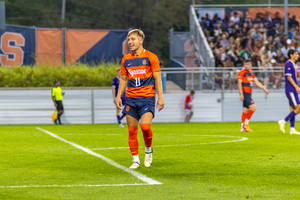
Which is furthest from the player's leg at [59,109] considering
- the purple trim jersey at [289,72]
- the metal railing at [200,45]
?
the purple trim jersey at [289,72]

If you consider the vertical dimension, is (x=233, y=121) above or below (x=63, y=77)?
below

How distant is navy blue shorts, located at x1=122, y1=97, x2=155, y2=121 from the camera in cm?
922

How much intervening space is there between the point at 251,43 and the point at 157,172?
2588 cm

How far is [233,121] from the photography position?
27.8 meters

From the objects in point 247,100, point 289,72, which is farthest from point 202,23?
point 289,72

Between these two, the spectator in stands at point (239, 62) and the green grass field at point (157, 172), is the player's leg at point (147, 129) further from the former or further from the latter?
the spectator in stands at point (239, 62)

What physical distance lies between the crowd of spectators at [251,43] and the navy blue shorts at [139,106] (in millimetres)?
18717

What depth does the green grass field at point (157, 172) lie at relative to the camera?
696 cm

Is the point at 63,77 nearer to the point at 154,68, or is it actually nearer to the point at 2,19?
the point at 2,19

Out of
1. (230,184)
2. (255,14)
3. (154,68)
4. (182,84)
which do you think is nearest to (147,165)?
(154,68)

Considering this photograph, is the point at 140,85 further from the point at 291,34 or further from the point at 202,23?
the point at 291,34

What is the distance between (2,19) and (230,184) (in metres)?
13.1

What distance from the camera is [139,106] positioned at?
30.3 feet

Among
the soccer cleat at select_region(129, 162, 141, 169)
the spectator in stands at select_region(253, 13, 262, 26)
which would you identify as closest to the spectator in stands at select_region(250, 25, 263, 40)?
the spectator in stands at select_region(253, 13, 262, 26)
